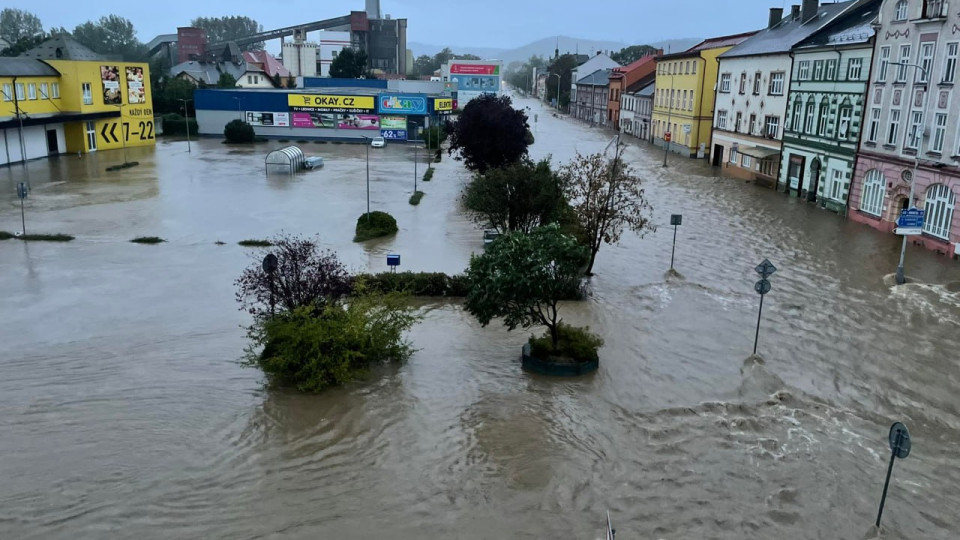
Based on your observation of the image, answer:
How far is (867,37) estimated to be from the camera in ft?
110

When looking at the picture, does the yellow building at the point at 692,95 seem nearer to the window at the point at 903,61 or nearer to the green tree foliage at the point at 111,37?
the window at the point at 903,61

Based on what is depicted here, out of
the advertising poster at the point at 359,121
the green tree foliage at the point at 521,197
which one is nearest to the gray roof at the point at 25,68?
the advertising poster at the point at 359,121

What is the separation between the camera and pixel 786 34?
153 feet

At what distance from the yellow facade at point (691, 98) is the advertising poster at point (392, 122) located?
24812mm

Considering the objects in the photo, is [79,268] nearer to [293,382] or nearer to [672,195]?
[293,382]

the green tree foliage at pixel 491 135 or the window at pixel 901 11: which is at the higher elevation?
the window at pixel 901 11

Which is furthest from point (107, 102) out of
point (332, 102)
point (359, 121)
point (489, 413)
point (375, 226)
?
point (489, 413)

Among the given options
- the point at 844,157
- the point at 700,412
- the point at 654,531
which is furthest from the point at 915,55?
the point at 654,531

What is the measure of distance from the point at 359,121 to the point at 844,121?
146ft

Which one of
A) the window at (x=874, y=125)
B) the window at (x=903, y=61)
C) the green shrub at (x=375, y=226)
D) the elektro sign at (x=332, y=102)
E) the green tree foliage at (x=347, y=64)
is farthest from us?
the green tree foliage at (x=347, y=64)

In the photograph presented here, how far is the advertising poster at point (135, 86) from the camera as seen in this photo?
5928 centimetres

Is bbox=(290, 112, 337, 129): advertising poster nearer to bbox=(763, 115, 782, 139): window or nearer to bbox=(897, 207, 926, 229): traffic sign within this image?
bbox=(763, 115, 782, 139): window

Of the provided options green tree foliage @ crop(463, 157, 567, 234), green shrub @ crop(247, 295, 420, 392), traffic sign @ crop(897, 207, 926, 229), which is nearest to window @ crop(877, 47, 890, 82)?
traffic sign @ crop(897, 207, 926, 229)

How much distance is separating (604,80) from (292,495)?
311 ft
